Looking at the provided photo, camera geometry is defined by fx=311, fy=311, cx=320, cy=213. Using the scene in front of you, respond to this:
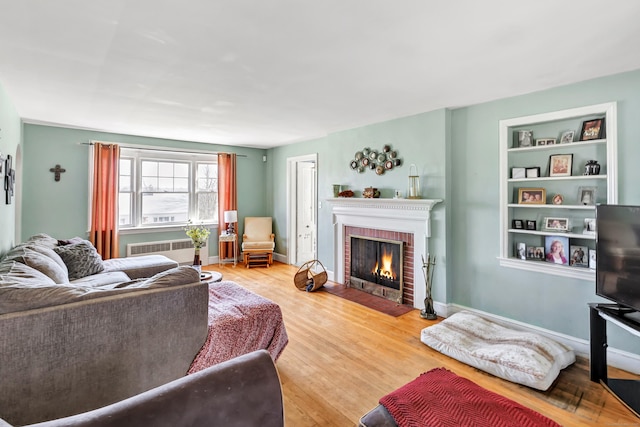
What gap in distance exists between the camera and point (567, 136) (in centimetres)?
289

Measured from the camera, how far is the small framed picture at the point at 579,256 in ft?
9.23

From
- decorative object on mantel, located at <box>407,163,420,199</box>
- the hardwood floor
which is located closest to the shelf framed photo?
decorative object on mantel, located at <box>407,163,420,199</box>

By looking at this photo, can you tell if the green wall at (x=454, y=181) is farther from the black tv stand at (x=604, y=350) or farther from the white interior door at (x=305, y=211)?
→ the white interior door at (x=305, y=211)

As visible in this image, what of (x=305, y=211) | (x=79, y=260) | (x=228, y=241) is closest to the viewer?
(x=79, y=260)

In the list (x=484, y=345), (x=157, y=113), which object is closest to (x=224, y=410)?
(x=484, y=345)

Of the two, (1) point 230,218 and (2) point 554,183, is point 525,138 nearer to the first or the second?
(2) point 554,183

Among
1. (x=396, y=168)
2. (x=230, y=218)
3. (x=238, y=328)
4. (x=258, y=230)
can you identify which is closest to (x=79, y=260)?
(x=238, y=328)

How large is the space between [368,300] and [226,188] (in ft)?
12.0

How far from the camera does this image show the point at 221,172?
6188 millimetres

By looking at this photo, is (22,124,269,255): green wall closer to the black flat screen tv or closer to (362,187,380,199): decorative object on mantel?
(362,187,380,199): decorative object on mantel

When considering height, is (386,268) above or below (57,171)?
below

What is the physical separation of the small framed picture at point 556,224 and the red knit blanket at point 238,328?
2.70 meters

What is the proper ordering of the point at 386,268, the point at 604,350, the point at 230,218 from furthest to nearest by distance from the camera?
the point at 230,218 → the point at 386,268 → the point at 604,350

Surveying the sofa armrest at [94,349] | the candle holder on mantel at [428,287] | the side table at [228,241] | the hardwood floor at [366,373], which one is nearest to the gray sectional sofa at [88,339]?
the sofa armrest at [94,349]
